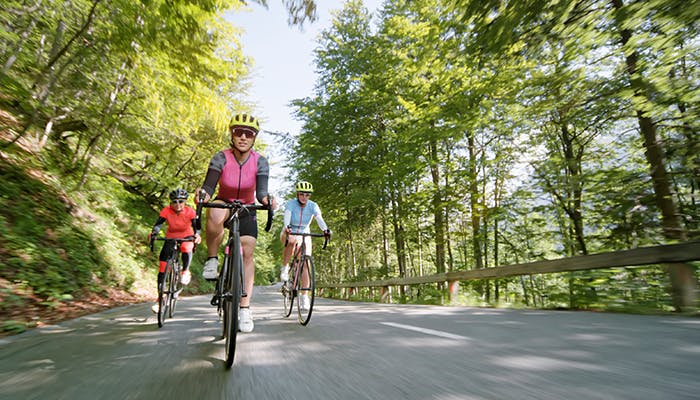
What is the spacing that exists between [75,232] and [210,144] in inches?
384

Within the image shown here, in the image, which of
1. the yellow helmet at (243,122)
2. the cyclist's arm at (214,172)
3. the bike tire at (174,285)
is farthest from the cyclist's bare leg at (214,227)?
the bike tire at (174,285)

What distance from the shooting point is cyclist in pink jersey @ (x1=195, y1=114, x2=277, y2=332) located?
158 inches

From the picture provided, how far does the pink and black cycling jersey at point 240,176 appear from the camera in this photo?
4.08 meters

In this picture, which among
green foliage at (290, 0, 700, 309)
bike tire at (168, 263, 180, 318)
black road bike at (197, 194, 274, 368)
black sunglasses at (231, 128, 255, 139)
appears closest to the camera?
black road bike at (197, 194, 274, 368)

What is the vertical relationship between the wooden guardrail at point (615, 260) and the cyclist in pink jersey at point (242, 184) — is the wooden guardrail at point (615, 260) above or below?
below

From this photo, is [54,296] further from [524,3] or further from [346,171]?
[346,171]

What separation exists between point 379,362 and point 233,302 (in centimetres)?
123

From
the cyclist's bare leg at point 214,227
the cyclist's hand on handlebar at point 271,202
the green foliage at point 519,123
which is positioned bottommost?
the cyclist's bare leg at point 214,227

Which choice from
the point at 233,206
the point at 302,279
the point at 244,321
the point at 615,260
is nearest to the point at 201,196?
the point at 233,206

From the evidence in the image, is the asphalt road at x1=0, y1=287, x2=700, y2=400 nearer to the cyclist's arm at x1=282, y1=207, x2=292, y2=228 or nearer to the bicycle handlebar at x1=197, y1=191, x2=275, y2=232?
the bicycle handlebar at x1=197, y1=191, x2=275, y2=232

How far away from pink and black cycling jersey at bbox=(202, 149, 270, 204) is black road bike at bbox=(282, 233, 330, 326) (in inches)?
65.8

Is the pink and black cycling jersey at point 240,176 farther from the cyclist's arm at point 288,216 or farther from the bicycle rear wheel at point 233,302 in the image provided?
the cyclist's arm at point 288,216

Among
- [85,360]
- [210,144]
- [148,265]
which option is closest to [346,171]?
[210,144]

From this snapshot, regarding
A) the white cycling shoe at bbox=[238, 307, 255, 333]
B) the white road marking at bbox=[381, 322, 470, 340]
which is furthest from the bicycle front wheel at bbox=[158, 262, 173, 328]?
the white road marking at bbox=[381, 322, 470, 340]
